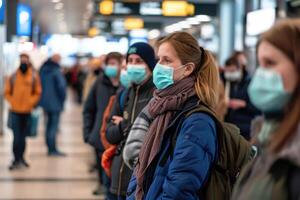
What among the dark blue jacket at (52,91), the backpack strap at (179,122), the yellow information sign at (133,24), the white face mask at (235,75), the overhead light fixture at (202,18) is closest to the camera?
the backpack strap at (179,122)

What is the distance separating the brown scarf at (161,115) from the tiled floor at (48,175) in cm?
472

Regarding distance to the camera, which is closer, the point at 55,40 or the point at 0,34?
the point at 0,34

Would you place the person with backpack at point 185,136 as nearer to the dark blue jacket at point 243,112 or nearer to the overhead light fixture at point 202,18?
the dark blue jacket at point 243,112

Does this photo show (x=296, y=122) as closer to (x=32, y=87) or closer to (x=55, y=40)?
(x=32, y=87)

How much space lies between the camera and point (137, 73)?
4.28m

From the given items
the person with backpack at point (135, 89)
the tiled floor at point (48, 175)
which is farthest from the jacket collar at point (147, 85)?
the tiled floor at point (48, 175)

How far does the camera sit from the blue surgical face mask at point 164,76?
316 centimetres

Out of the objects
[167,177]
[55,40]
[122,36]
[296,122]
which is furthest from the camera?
[55,40]

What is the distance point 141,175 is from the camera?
10.3ft

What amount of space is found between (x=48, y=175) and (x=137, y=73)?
545 centimetres

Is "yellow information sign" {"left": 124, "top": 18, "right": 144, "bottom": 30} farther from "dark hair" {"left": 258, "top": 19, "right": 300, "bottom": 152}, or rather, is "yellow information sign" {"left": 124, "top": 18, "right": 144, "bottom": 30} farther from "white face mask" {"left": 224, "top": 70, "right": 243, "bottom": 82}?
"dark hair" {"left": 258, "top": 19, "right": 300, "bottom": 152}

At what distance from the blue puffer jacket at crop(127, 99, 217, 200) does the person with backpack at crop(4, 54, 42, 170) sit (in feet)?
23.0

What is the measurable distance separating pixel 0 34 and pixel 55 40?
1299 inches

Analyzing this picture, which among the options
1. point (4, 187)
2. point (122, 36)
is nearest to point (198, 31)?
point (122, 36)
